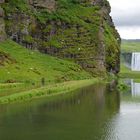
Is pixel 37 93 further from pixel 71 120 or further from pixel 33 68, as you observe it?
pixel 33 68

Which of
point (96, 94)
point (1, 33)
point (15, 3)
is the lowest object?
point (96, 94)

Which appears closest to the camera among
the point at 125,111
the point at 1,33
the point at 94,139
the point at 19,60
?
the point at 94,139

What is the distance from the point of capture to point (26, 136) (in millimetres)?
60031

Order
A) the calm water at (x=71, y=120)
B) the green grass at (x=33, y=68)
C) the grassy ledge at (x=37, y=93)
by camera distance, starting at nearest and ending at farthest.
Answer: the calm water at (x=71, y=120) < the grassy ledge at (x=37, y=93) < the green grass at (x=33, y=68)

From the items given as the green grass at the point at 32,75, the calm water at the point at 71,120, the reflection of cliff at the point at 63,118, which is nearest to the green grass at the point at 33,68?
the green grass at the point at 32,75


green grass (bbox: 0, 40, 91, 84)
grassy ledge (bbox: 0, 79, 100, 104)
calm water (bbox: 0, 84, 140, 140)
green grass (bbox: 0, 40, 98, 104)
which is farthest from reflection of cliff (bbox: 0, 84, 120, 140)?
green grass (bbox: 0, 40, 91, 84)

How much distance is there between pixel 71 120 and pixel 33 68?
7772 centimetres

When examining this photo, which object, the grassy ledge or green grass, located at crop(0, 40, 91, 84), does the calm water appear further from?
green grass, located at crop(0, 40, 91, 84)

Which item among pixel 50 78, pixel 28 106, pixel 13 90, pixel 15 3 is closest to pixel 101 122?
pixel 28 106

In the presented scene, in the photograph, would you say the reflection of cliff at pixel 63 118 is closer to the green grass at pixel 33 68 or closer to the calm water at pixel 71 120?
the calm water at pixel 71 120

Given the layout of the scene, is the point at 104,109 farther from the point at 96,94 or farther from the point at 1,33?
the point at 1,33

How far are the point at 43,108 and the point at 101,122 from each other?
59.5 ft

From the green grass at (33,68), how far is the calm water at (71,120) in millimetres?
30367

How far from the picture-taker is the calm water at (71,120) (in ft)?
202
